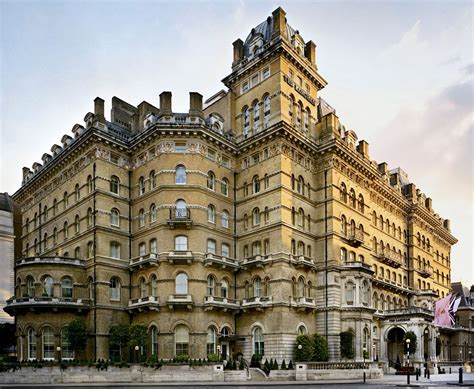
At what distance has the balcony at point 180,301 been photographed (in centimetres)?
4312

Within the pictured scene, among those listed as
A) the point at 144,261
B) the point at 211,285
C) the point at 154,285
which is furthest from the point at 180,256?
the point at 211,285

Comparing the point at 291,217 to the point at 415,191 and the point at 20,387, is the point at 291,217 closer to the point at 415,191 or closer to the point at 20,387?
the point at 20,387

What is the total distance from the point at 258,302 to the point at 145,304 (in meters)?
9.77

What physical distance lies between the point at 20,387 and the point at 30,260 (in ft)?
51.3

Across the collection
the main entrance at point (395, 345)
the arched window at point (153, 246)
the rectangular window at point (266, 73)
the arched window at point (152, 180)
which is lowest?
the main entrance at point (395, 345)

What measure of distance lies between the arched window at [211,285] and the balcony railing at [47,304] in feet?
35.6

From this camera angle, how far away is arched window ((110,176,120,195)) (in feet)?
163

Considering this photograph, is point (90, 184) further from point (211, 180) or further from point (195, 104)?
point (195, 104)

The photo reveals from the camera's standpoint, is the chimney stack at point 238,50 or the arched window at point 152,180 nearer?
the arched window at point 152,180

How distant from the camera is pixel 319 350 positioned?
44875mm

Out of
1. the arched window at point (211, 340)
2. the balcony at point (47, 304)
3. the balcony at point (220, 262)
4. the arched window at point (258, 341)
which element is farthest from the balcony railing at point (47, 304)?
the arched window at point (258, 341)

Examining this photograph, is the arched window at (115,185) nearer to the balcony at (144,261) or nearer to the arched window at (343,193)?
the balcony at (144,261)

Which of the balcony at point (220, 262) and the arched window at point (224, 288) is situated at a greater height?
the balcony at point (220, 262)

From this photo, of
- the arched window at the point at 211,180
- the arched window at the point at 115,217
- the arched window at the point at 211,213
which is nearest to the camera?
the arched window at the point at 211,213
